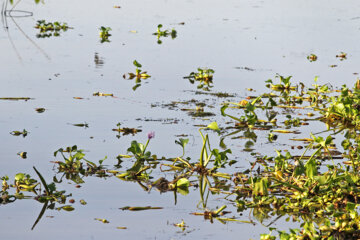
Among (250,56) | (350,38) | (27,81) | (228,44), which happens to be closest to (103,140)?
(27,81)

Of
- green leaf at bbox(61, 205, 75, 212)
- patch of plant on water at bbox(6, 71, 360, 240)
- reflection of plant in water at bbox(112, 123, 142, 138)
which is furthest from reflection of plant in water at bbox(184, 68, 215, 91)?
green leaf at bbox(61, 205, 75, 212)

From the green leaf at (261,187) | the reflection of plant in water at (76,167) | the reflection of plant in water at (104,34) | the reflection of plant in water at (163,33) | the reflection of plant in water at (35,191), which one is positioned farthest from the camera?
the reflection of plant in water at (163,33)

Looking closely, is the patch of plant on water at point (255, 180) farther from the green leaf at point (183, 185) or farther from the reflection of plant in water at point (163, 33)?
the reflection of plant in water at point (163, 33)

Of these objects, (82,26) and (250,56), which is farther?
(82,26)

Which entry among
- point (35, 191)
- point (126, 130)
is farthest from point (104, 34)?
point (35, 191)

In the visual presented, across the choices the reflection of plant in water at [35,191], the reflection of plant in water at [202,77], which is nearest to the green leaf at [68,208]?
the reflection of plant in water at [35,191]

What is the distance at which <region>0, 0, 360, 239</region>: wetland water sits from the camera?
13.8 ft

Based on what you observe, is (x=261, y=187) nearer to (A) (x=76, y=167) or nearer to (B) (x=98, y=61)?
(A) (x=76, y=167)

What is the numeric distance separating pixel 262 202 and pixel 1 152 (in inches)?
83.2

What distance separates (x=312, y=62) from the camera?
952 centimetres

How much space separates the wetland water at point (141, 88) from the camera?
421 cm

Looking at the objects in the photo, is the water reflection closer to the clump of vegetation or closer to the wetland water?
the wetland water

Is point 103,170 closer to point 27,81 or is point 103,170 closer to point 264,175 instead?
point 264,175

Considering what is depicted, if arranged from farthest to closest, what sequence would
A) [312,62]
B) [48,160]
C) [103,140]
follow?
[312,62], [103,140], [48,160]
